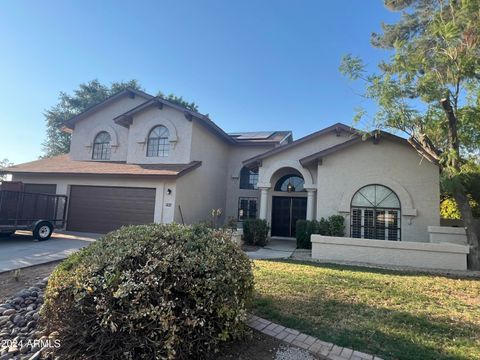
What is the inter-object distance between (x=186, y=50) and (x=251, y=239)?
36.9 ft

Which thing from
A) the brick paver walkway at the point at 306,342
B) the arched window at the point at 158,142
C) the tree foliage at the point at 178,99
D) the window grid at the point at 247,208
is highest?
the tree foliage at the point at 178,99

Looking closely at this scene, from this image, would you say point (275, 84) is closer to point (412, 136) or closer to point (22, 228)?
point (412, 136)

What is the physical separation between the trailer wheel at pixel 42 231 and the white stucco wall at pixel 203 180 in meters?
5.82

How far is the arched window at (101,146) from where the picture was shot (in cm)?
1942

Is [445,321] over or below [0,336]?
over

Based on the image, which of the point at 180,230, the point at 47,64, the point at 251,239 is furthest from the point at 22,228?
the point at 180,230

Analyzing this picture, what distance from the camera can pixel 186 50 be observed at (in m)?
16.0

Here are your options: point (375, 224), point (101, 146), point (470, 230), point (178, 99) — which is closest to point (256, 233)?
point (375, 224)

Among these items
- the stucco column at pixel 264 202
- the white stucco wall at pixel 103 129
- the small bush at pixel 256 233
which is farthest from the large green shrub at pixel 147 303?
the white stucco wall at pixel 103 129

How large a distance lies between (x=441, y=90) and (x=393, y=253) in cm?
592

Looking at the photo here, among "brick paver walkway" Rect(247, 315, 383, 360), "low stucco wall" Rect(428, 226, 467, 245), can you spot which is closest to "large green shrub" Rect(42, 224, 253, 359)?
"brick paver walkway" Rect(247, 315, 383, 360)

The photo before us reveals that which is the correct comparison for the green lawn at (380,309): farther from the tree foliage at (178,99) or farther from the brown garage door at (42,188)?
the tree foliage at (178,99)

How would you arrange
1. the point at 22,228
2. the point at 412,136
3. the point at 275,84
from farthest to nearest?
the point at 275,84 < the point at 22,228 < the point at 412,136

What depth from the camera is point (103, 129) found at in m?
19.5
